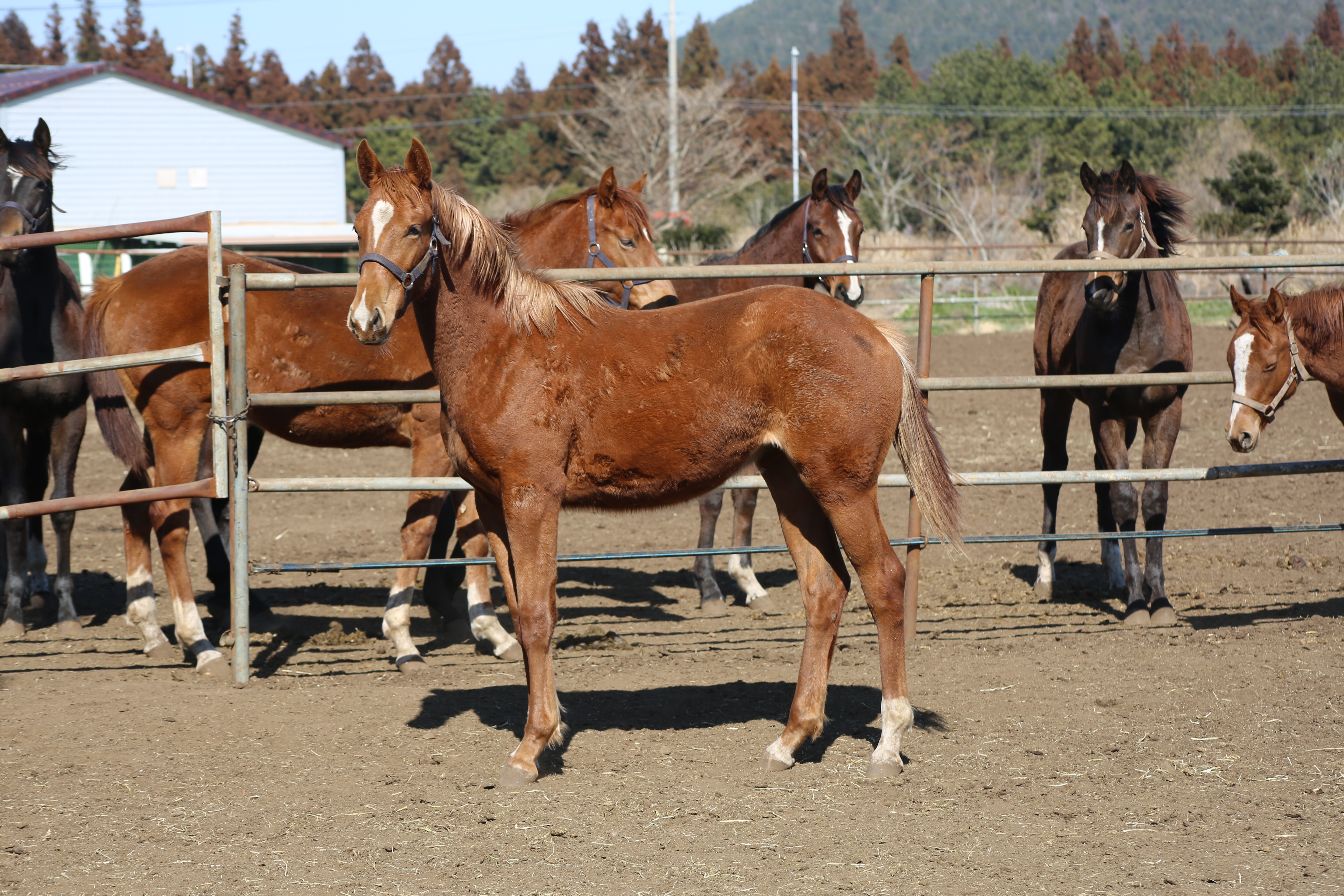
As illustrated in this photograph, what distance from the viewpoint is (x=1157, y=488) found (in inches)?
222

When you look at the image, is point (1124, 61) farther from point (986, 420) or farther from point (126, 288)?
point (126, 288)

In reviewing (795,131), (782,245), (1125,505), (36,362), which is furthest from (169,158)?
(1125,505)

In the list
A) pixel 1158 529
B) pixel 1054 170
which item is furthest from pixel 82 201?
pixel 1054 170

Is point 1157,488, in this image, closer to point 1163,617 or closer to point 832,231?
point 1163,617

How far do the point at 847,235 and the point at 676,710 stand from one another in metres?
3.34

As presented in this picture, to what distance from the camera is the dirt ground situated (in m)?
2.86

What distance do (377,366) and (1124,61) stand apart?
74.3 metres

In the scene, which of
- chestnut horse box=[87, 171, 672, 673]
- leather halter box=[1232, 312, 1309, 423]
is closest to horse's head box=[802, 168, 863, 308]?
chestnut horse box=[87, 171, 672, 673]

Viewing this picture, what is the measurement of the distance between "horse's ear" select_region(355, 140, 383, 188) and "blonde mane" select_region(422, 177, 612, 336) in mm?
46

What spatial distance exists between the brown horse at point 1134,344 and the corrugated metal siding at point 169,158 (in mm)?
30044

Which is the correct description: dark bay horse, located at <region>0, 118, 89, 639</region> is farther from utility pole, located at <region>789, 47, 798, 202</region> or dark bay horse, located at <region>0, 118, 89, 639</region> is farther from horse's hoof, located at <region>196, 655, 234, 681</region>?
utility pole, located at <region>789, 47, 798, 202</region>

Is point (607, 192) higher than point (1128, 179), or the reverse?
point (1128, 179)

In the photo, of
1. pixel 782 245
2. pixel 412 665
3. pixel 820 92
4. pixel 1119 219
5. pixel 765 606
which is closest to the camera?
pixel 412 665

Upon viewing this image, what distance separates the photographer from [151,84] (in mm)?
31859
